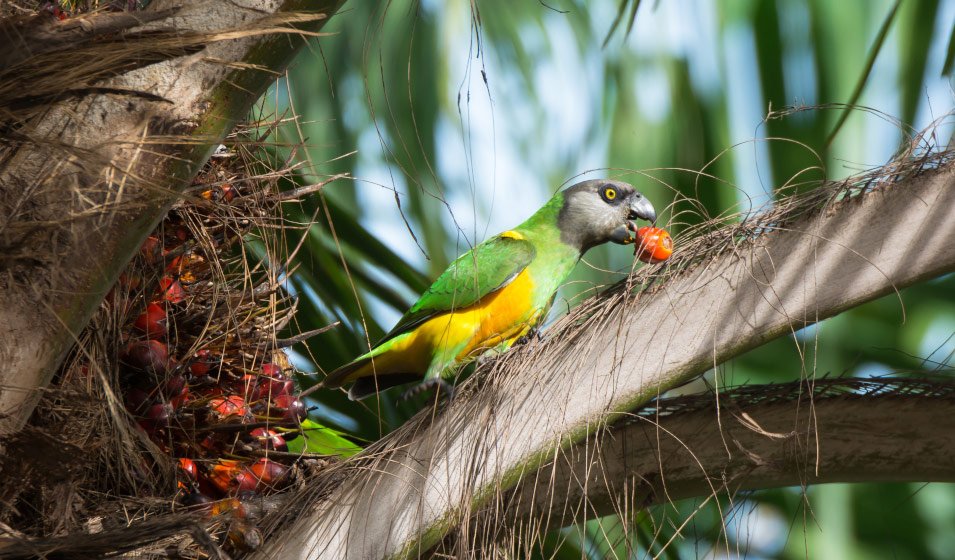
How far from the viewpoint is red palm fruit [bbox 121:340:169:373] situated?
7.66 ft

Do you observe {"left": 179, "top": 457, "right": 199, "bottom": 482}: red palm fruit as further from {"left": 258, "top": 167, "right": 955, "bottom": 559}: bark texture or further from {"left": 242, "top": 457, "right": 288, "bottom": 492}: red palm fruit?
{"left": 258, "top": 167, "right": 955, "bottom": 559}: bark texture

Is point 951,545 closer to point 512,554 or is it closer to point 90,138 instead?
point 512,554

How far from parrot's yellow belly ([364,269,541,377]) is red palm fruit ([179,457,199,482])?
1.12m

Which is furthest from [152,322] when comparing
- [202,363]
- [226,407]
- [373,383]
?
[373,383]

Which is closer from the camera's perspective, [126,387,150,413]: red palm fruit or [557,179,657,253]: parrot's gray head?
[126,387,150,413]: red palm fruit

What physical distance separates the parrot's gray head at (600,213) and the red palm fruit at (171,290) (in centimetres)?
192

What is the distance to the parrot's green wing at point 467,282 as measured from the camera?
3.44 metres

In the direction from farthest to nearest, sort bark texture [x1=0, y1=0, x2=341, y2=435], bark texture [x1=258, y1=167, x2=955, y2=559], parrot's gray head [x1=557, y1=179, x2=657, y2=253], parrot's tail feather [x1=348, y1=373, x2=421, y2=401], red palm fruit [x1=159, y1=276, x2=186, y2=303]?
parrot's gray head [x1=557, y1=179, x2=657, y2=253] < parrot's tail feather [x1=348, y1=373, x2=421, y2=401] < red palm fruit [x1=159, y1=276, x2=186, y2=303] < bark texture [x1=258, y1=167, x2=955, y2=559] < bark texture [x1=0, y1=0, x2=341, y2=435]

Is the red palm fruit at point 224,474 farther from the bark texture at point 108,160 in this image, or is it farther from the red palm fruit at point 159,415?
the bark texture at point 108,160

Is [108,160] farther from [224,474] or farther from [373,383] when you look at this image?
[373,383]

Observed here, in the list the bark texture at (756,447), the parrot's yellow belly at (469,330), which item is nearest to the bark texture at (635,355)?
the bark texture at (756,447)

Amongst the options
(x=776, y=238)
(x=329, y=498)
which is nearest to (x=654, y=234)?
(x=776, y=238)

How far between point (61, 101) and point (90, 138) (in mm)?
76

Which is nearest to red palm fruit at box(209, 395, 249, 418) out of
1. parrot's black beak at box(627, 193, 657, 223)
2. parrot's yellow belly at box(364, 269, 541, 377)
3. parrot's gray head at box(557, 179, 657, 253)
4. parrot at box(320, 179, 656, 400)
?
parrot at box(320, 179, 656, 400)
